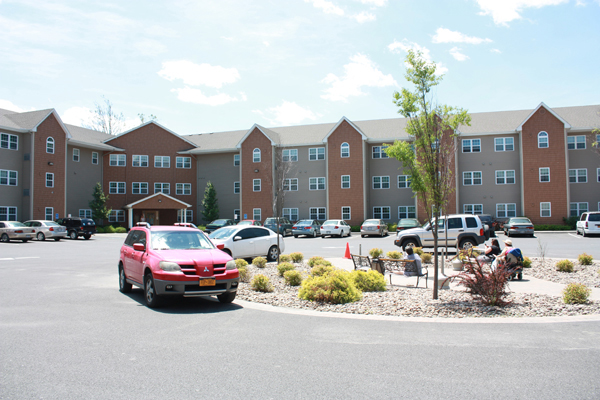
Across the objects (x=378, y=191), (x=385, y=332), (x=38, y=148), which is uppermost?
(x=38, y=148)

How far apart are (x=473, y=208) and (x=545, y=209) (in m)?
6.24

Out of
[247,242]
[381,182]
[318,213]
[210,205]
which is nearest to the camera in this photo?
[247,242]

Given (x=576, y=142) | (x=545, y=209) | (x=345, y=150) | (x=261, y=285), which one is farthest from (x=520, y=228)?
(x=261, y=285)

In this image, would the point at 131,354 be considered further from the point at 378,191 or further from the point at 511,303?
the point at 378,191

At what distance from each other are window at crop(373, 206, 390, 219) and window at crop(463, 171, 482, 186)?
8112mm

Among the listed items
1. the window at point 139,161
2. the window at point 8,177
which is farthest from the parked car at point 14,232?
the window at point 139,161

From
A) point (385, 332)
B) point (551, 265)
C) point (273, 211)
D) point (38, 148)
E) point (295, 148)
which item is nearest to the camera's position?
point (385, 332)

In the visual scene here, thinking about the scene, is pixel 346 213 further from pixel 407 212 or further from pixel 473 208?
pixel 473 208

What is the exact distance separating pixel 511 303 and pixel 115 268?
12426 mm

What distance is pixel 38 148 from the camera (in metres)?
40.3

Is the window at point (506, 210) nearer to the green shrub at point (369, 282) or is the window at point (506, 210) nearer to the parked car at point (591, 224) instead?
the parked car at point (591, 224)

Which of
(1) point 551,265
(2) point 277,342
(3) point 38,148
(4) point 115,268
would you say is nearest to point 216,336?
(2) point 277,342

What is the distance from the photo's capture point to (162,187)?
50.7 m

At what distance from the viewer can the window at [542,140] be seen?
41.4 metres
